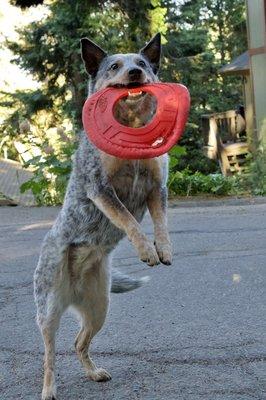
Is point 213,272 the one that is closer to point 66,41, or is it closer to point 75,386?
point 75,386

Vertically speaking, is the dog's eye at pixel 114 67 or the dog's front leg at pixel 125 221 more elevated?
the dog's eye at pixel 114 67

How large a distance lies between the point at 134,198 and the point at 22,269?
3817mm

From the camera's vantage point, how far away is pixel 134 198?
4.29 metres

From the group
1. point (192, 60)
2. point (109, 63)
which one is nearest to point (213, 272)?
point (109, 63)

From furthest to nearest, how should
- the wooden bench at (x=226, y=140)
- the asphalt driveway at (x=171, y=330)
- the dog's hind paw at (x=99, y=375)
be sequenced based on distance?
the wooden bench at (x=226, y=140) → the dog's hind paw at (x=99, y=375) → the asphalt driveway at (x=171, y=330)

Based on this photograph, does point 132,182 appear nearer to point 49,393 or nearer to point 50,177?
point 49,393

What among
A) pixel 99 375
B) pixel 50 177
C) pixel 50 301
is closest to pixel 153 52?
pixel 50 301

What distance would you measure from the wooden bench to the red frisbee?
1140 cm

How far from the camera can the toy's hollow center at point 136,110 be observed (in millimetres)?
4070

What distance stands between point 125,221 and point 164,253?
33 cm

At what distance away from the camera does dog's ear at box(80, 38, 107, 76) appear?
438 cm

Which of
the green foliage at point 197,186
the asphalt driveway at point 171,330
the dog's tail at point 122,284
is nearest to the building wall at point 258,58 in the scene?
the green foliage at point 197,186

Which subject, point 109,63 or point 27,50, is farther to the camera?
point 27,50

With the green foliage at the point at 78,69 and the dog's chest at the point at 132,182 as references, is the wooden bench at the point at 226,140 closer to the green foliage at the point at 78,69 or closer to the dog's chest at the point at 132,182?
the green foliage at the point at 78,69
